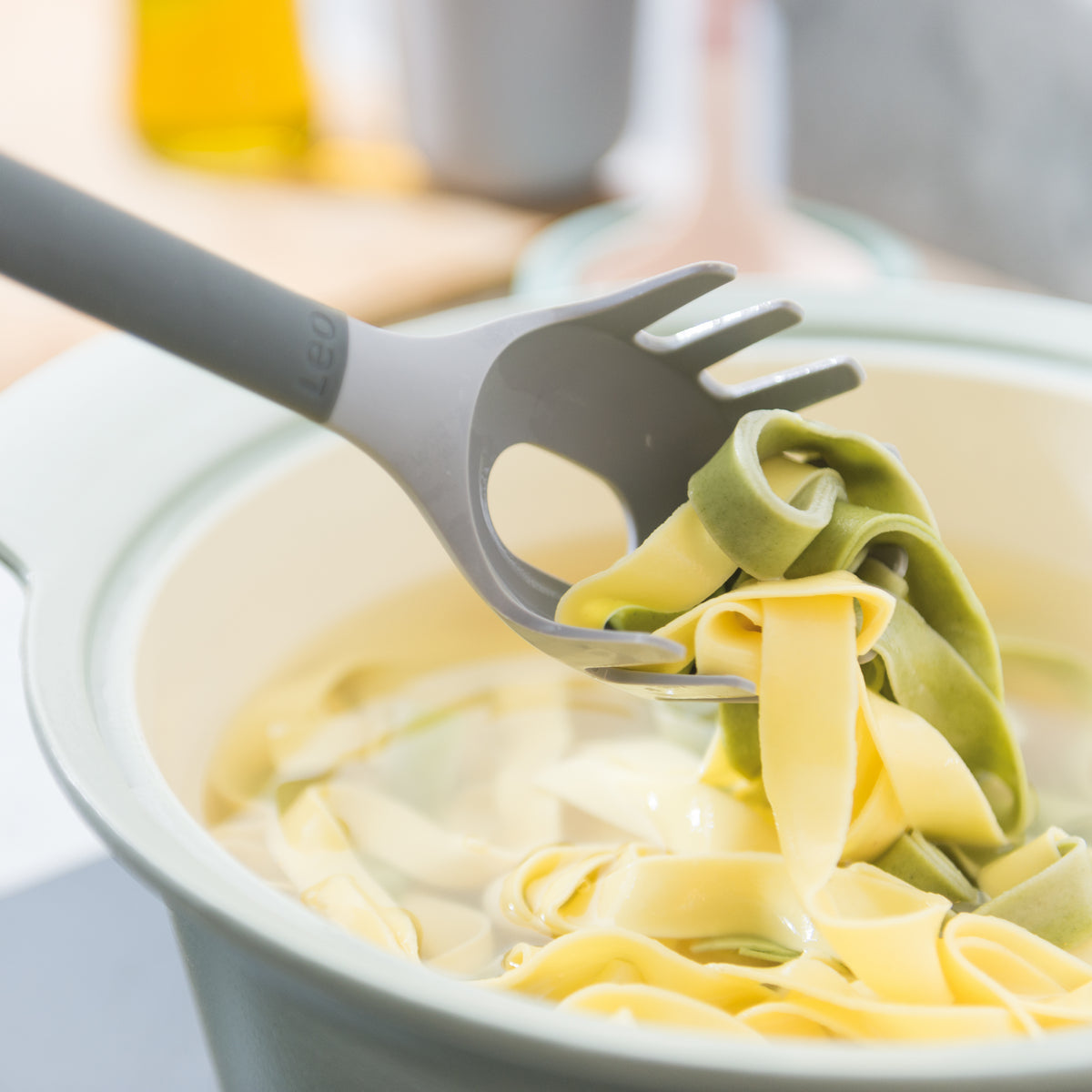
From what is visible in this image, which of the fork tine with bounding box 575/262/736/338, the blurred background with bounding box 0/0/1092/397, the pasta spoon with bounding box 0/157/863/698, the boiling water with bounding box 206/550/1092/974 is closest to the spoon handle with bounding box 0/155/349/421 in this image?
the pasta spoon with bounding box 0/157/863/698

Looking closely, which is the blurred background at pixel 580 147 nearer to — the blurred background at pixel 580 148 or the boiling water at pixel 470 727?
the blurred background at pixel 580 148

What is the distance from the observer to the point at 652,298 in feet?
2.02

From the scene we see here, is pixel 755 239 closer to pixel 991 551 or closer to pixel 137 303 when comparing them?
pixel 991 551

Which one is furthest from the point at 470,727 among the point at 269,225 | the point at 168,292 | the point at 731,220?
the point at 269,225

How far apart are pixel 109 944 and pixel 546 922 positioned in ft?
0.93

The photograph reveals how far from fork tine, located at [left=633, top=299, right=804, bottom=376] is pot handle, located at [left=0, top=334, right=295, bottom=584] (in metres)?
0.25

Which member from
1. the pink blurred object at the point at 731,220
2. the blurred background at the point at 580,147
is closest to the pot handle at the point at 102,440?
the blurred background at the point at 580,147

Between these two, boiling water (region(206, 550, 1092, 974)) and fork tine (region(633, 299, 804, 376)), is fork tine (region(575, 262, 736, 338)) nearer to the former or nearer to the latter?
fork tine (region(633, 299, 804, 376))

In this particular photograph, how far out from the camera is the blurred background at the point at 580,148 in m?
1.51

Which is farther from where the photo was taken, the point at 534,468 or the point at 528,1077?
the point at 534,468

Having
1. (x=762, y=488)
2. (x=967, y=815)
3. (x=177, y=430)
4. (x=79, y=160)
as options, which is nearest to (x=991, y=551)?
(x=967, y=815)

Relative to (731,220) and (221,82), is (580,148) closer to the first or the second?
(731,220)

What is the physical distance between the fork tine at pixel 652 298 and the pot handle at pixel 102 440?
9.5 inches

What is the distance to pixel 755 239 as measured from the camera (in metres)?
1.53
